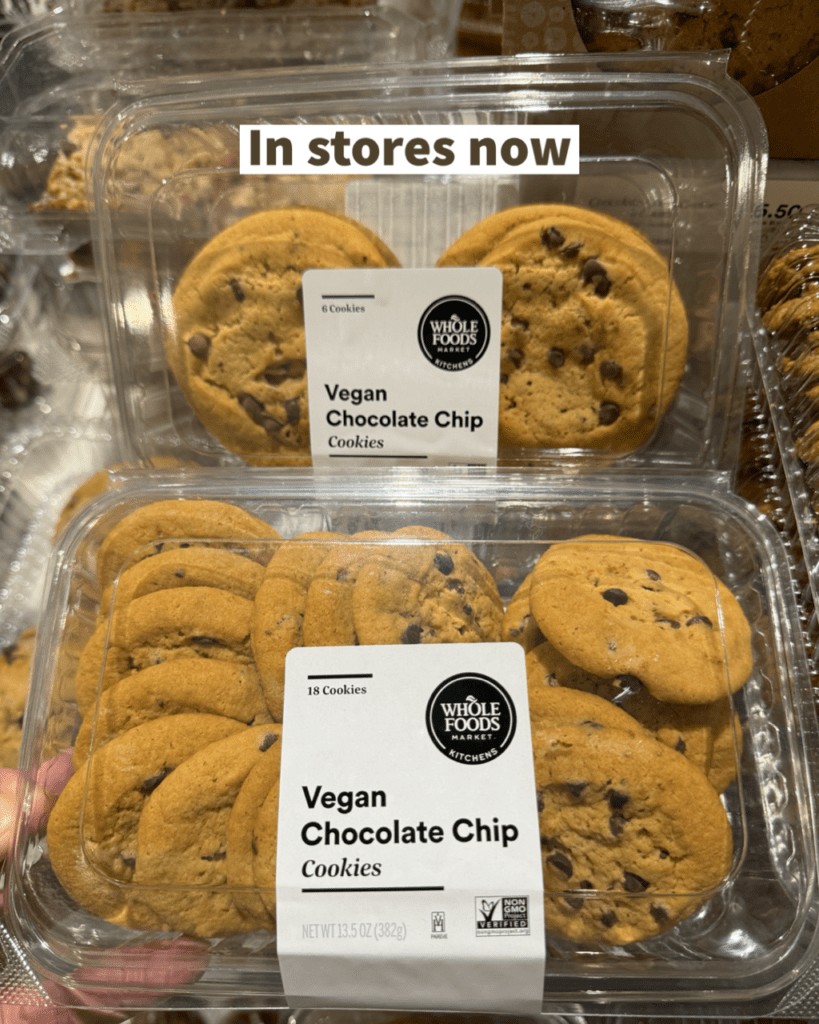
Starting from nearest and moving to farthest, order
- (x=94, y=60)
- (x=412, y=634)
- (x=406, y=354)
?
(x=412, y=634), (x=406, y=354), (x=94, y=60)

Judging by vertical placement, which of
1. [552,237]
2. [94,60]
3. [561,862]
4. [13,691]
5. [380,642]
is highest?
[94,60]

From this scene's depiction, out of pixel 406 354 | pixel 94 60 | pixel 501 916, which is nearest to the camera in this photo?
pixel 501 916

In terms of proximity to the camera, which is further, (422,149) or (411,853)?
(422,149)

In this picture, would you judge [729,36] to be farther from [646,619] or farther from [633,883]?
[633,883]

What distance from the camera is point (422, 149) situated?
0.92 m

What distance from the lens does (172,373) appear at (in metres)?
1.03

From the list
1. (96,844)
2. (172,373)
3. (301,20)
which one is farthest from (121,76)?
(96,844)

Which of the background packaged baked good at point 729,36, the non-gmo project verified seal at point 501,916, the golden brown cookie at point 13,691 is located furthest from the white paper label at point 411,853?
the background packaged baked good at point 729,36

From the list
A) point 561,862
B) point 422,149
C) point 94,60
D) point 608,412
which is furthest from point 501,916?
point 94,60

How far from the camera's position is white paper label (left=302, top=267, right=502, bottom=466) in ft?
2.98

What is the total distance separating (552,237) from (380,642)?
49 centimetres

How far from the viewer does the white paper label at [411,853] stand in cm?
65

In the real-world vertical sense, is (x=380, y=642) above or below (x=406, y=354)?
below

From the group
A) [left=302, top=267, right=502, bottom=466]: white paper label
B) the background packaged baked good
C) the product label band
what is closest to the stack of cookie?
[left=302, top=267, right=502, bottom=466]: white paper label
